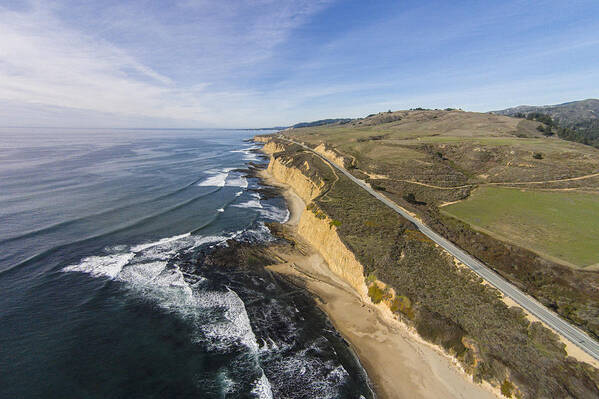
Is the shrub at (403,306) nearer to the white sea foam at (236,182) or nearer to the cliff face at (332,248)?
the cliff face at (332,248)

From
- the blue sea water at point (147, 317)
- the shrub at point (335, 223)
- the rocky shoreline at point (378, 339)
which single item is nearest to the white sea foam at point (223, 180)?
the blue sea water at point (147, 317)

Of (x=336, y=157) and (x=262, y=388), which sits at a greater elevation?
(x=336, y=157)

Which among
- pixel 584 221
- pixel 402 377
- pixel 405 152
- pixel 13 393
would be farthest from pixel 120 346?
pixel 405 152

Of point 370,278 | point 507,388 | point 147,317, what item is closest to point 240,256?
point 147,317

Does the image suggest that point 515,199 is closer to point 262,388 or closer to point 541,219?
point 541,219

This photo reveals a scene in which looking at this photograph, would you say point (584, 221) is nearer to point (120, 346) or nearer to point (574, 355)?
point (574, 355)
